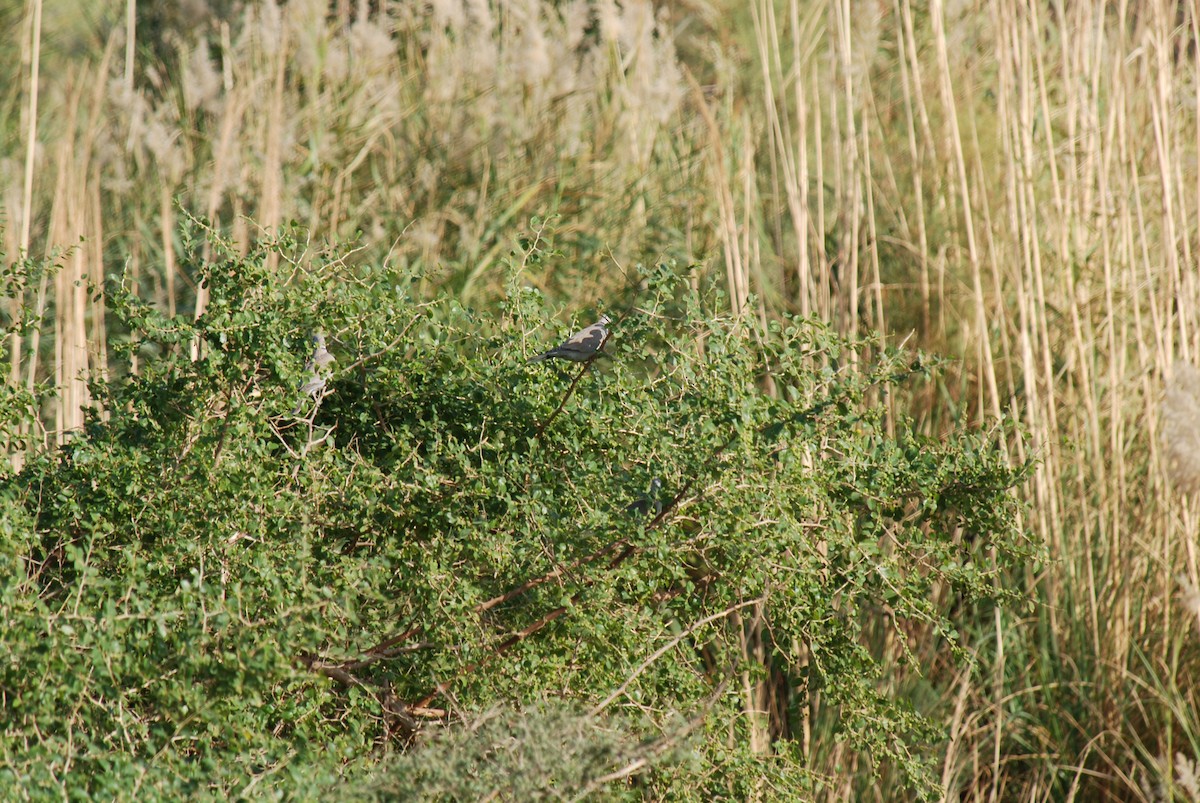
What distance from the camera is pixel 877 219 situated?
11.1 ft

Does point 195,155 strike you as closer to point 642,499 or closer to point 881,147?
point 881,147

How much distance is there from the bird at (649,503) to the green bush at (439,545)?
12mm

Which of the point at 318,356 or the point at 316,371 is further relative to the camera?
the point at 318,356

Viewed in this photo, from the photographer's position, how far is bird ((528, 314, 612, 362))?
1.69m

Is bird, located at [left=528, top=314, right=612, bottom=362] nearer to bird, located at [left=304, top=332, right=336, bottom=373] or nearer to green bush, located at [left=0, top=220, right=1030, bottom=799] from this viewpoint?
green bush, located at [left=0, top=220, right=1030, bottom=799]

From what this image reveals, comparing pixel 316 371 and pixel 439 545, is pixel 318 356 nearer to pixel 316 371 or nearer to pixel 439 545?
pixel 316 371

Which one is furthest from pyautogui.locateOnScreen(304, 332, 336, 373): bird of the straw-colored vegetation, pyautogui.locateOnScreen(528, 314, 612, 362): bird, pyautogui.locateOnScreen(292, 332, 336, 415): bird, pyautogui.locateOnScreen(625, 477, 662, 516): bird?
pyautogui.locateOnScreen(625, 477, 662, 516): bird

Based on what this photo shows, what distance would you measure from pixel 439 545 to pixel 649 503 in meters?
0.29

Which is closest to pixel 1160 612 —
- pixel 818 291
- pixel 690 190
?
pixel 818 291

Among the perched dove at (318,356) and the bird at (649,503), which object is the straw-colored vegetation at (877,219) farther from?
the bird at (649,503)

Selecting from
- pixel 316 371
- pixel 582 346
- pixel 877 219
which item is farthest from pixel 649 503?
pixel 877 219

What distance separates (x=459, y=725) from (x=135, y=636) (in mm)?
482

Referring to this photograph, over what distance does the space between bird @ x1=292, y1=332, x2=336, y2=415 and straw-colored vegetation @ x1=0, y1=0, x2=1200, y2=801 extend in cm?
16

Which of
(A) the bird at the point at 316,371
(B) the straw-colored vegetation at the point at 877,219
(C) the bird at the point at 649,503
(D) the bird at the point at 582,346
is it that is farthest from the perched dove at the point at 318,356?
(C) the bird at the point at 649,503
